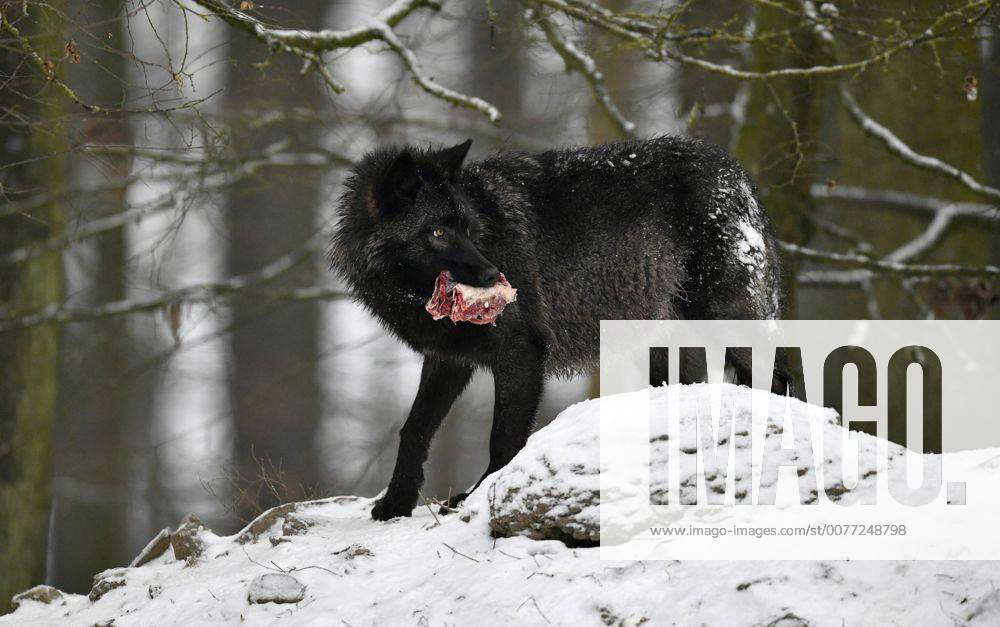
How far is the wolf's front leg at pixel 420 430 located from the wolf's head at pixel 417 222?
2.27 ft

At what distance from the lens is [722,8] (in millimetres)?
9227

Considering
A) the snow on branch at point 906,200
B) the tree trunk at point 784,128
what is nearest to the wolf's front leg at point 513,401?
the tree trunk at point 784,128

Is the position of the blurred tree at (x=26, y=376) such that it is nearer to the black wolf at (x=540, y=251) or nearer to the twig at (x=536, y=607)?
the black wolf at (x=540, y=251)

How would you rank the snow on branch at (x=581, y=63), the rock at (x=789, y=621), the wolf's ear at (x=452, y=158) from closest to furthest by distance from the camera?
the rock at (x=789, y=621) < the wolf's ear at (x=452, y=158) < the snow on branch at (x=581, y=63)

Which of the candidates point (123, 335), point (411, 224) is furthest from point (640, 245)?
point (123, 335)

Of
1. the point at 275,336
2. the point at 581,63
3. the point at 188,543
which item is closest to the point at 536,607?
the point at 188,543

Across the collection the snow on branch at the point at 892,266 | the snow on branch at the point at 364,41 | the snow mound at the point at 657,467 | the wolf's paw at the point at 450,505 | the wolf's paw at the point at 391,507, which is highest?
the snow on branch at the point at 364,41

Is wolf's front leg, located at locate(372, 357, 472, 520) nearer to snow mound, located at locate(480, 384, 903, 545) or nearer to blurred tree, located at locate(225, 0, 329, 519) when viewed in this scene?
snow mound, located at locate(480, 384, 903, 545)

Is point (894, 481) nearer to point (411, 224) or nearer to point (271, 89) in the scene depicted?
point (411, 224)

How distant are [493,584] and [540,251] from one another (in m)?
2.75

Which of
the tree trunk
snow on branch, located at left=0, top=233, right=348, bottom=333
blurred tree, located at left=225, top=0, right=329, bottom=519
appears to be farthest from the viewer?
blurred tree, located at left=225, top=0, right=329, bottom=519

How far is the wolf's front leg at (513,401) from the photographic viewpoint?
5.66 m

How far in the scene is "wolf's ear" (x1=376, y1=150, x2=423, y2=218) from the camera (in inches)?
223

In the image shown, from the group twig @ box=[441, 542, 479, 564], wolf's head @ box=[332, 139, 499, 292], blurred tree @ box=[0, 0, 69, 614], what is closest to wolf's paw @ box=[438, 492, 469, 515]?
twig @ box=[441, 542, 479, 564]
